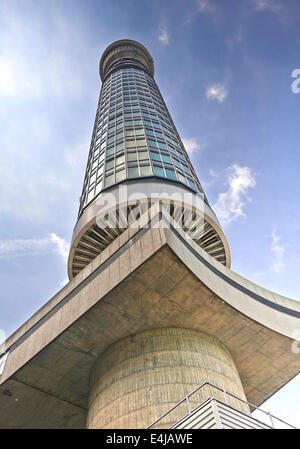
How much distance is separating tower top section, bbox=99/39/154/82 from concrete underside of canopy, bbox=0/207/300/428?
49.4m

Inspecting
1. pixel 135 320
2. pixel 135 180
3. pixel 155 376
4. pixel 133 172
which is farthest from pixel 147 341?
pixel 133 172

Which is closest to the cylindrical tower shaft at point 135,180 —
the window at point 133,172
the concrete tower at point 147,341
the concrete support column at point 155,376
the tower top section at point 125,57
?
the window at point 133,172

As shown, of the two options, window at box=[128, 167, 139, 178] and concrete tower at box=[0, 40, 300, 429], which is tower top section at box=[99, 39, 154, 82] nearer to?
window at box=[128, 167, 139, 178]

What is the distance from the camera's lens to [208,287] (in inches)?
582

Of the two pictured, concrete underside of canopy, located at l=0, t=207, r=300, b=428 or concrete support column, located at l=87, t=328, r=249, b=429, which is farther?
concrete underside of canopy, located at l=0, t=207, r=300, b=428

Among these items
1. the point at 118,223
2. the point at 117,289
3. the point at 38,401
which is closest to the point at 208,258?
the point at 117,289

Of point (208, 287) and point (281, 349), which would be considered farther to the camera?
point (281, 349)

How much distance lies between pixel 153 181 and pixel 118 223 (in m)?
3.84

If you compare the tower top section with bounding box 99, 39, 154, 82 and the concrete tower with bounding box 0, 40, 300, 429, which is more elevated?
the tower top section with bounding box 99, 39, 154, 82

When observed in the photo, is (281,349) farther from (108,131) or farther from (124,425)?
(108,131)

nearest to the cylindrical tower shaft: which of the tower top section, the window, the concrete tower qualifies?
the window

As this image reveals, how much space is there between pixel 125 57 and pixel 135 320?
5553 centimetres

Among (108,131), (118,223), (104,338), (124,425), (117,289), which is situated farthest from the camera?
(108,131)

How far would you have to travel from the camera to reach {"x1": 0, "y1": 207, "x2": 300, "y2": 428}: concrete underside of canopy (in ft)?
47.6
